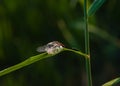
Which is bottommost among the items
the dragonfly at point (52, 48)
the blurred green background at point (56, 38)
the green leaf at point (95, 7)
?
the blurred green background at point (56, 38)

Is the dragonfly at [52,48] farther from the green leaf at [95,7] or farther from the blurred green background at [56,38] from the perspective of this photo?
the blurred green background at [56,38]

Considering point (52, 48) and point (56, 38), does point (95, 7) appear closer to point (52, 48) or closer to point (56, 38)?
point (52, 48)

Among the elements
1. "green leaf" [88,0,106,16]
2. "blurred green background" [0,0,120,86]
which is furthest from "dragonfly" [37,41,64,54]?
"blurred green background" [0,0,120,86]

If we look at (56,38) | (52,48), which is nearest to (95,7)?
(52,48)

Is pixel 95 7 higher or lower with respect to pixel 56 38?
higher

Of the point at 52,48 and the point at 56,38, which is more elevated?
the point at 52,48

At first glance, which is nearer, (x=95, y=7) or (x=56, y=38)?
(x=95, y=7)

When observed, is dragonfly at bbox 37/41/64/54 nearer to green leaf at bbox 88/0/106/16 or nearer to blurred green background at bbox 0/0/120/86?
green leaf at bbox 88/0/106/16

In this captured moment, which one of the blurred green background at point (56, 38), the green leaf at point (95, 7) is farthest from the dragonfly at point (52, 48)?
the blurred green background at point (56, 38)
